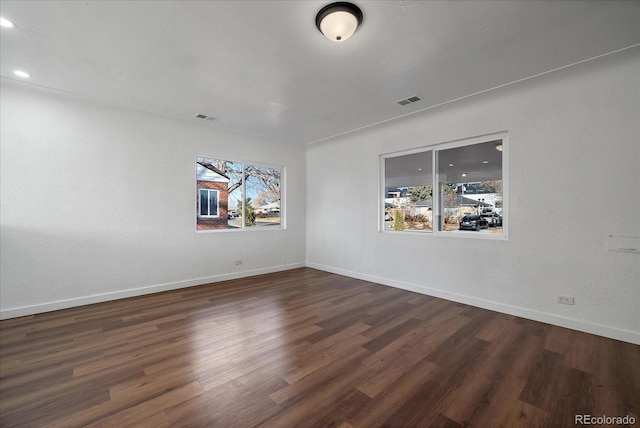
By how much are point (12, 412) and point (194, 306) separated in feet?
6.23

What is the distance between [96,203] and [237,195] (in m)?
2.14

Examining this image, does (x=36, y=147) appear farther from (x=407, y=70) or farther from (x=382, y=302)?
(x=382, y=302)

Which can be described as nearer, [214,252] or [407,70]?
[407,70]

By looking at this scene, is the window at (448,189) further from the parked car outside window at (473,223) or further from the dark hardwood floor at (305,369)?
the dark hardwood floor at (305,369)

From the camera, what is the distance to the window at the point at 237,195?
477 centimetres

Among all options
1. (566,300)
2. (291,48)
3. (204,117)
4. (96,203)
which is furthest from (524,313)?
(96,203)

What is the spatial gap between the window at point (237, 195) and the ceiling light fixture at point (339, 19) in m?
3.44

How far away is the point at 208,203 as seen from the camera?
4.82 m

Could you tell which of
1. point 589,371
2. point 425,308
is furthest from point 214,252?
point 589,371

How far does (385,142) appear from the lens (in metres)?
4.62

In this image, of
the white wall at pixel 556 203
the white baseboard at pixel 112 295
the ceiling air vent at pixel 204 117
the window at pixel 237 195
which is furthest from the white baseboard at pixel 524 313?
the ceiling air vent at pixel 204 117

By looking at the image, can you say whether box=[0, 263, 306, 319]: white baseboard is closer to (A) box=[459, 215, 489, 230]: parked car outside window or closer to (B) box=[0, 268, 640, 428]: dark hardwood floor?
(B) box=[0, 268, 640, 428]: dark hardwood floor

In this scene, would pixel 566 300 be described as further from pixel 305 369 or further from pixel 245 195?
pixel 245 195

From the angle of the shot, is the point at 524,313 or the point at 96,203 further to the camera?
the point at 96,203
